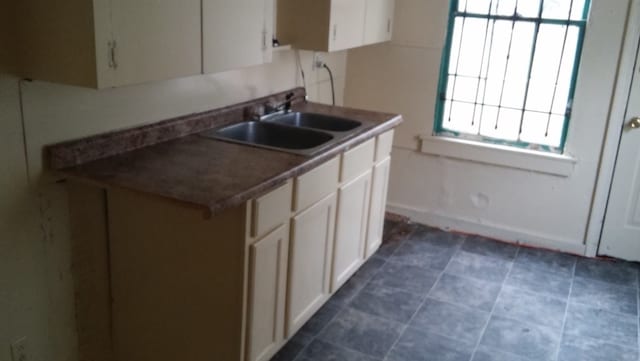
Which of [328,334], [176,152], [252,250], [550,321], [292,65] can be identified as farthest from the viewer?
[292,65]

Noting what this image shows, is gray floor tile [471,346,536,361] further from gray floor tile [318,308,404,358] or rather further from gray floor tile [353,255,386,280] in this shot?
gray floor tile [353,255,386,280]

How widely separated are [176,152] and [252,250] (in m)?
0.58

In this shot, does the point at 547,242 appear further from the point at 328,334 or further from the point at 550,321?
the point at 328,334

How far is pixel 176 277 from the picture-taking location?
2291 millimetres

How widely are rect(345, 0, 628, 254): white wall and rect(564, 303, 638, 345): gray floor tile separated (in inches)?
33.3

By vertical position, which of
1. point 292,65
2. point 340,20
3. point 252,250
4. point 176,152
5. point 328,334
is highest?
point 340,20

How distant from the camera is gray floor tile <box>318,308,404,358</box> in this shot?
2912mm

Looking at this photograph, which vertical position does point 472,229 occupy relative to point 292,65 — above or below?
below

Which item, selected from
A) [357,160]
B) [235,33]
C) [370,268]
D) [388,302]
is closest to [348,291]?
[388,302]

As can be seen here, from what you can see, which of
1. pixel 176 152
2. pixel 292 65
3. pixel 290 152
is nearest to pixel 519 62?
pixel 292 65

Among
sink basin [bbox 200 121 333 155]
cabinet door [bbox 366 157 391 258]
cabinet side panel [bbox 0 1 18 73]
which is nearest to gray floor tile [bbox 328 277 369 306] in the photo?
cabinet door [bbox 366 157 391 258]

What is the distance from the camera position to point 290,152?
2623mm

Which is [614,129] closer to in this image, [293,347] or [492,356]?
[492,356]

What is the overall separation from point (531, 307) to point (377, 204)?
106 centimetres
